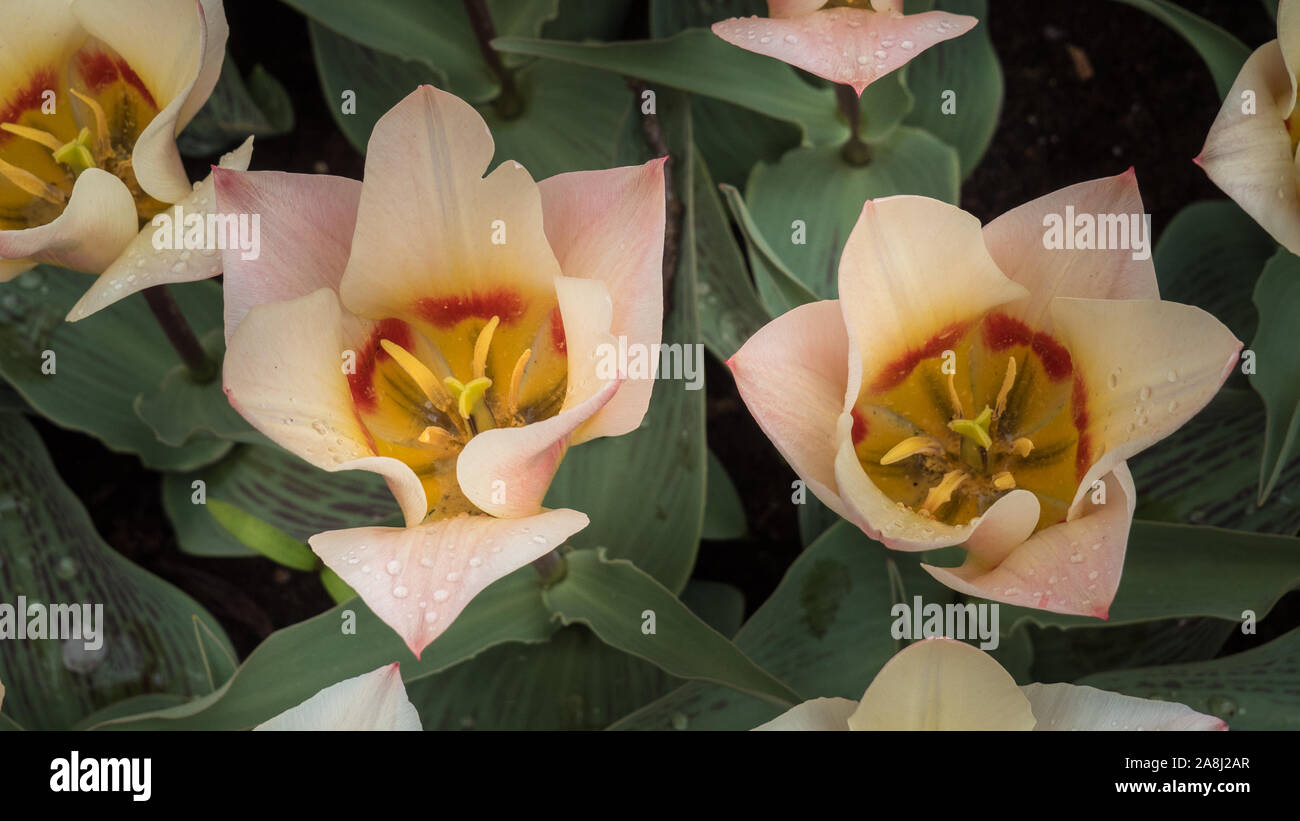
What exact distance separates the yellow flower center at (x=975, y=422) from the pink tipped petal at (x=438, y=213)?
9.9 inches

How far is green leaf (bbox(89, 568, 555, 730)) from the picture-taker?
0.81m

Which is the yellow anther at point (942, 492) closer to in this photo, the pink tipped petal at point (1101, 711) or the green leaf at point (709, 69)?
the pink tipped petal at point (1101, 711)

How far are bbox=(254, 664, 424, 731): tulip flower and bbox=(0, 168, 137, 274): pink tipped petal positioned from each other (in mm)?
337

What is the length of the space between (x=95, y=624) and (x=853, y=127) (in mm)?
804

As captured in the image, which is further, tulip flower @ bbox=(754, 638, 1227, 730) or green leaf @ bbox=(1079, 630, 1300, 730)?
green leaf @ bbox=(1079, 630, 1300, 730)

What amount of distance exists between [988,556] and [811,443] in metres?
0.13

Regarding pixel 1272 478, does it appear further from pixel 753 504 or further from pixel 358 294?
pixel 358 294

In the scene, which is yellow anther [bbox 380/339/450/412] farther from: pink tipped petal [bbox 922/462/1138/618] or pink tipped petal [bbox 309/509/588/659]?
pink tipped petal [bbox 922/462/1138/618]

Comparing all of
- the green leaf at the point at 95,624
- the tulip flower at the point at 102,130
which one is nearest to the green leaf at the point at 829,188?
the tulip flower at the point at 102,130

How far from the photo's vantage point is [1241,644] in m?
1.07

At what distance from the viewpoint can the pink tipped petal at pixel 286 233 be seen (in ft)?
2.29

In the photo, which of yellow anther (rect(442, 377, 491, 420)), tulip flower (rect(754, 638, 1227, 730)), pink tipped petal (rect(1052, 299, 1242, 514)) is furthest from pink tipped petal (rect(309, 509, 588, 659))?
pink tipped petal (rect(1052, 299, 1242, 514))

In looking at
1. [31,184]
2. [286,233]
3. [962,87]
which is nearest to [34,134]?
[31,184]
